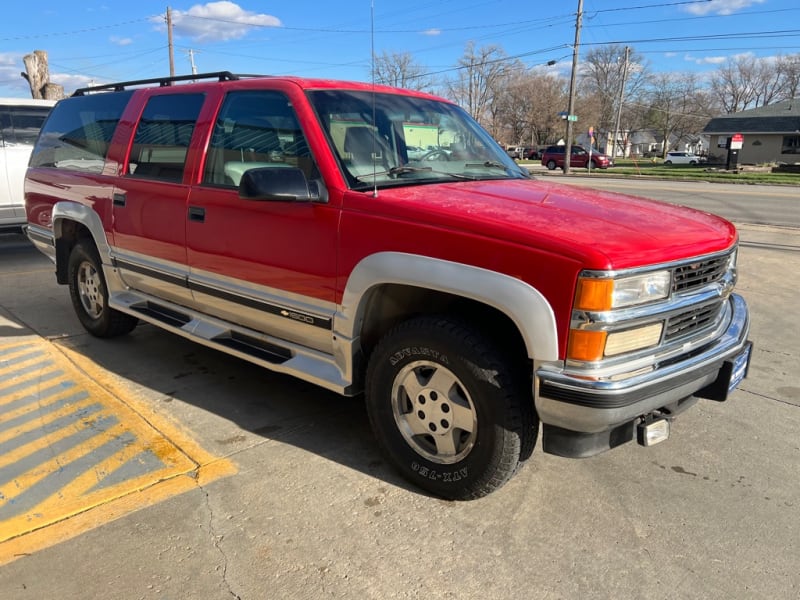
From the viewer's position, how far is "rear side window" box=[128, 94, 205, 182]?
402 centimetres

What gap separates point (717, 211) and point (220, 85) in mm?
14854

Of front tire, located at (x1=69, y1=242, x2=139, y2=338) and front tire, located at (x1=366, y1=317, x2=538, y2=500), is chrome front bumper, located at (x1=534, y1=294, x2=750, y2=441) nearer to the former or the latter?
front tire, located at (x1=366, y1=317, x2=538, y2=500)

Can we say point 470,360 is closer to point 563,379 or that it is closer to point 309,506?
point 563,379

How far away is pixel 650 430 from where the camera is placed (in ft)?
9.07

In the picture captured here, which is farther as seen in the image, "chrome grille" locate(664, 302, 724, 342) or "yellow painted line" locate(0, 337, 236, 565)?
"yellow painted line" locate(0, 337, 236, 565)

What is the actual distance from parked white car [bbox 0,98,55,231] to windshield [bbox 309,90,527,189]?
7195 mm

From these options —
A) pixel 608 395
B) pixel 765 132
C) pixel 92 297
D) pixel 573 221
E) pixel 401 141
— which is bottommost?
pixel 92 297

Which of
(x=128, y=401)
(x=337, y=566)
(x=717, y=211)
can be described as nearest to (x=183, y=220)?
(x=128, y=401)

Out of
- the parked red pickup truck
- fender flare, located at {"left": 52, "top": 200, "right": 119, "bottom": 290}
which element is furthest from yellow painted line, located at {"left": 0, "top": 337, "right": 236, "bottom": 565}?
fender flare, located at {"left": 52, "top": 200, "right": 119, "bottom": 290}

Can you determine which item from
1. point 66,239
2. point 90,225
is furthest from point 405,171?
point 66,239

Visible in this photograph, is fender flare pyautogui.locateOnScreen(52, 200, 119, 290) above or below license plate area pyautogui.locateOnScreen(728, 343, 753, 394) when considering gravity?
above

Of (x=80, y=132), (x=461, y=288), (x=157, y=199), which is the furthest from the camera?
(x=80, y=132)

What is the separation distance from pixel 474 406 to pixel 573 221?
92cm

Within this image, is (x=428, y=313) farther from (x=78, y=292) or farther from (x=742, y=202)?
(x=742, y=202)
